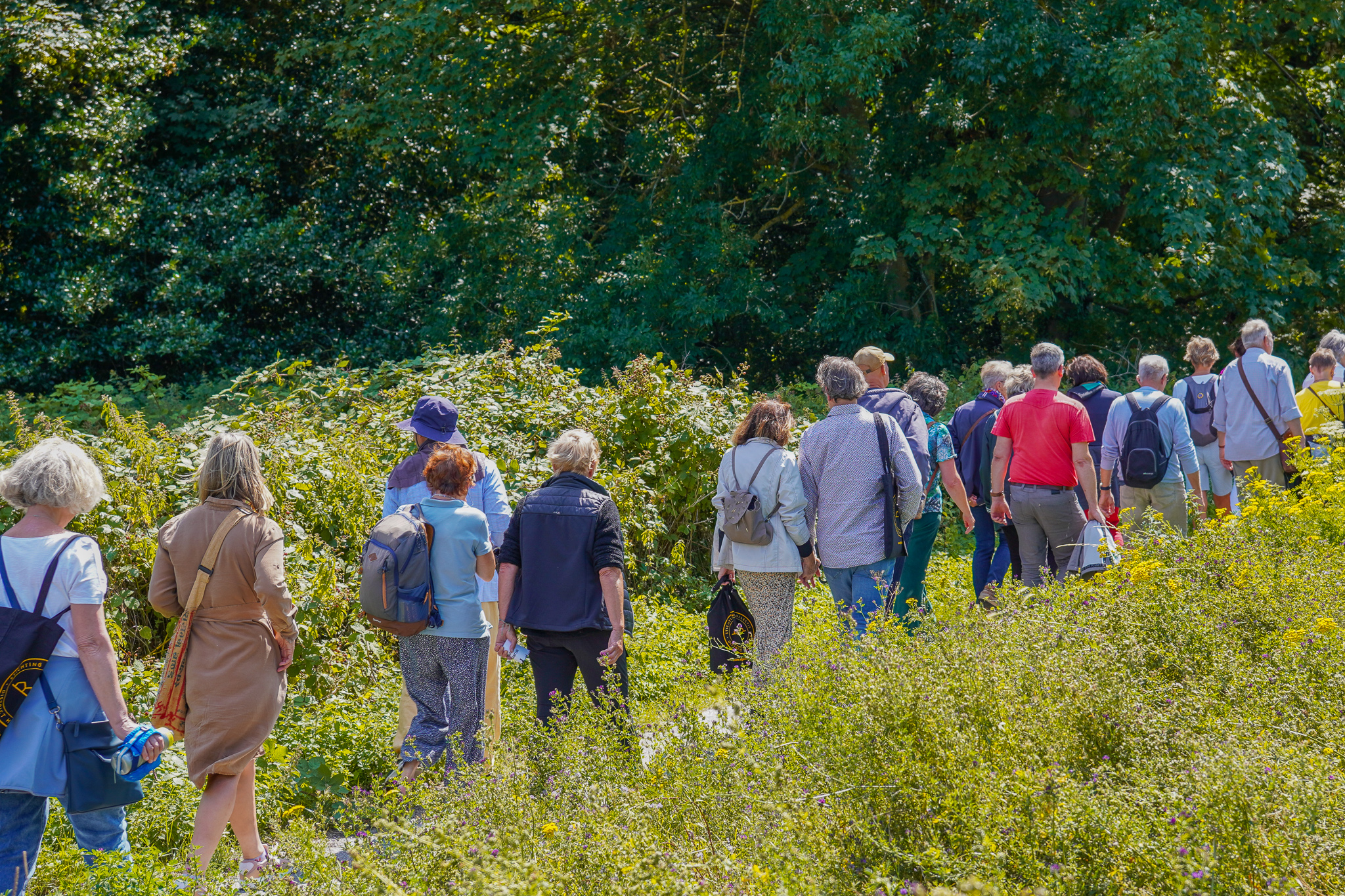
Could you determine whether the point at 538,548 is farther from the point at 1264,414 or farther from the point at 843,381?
the point at 1264,414

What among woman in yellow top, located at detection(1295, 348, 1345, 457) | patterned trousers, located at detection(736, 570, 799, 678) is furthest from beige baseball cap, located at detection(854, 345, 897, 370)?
woman in yellow top, located at detection(1295, 348, 1345, 457)

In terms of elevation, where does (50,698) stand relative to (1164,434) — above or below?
below

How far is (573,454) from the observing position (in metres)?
5.22

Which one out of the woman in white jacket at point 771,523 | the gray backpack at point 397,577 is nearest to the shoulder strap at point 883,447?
the woman in white jacket at point 771,523

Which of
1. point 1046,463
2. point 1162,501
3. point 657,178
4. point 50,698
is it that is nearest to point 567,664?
point 50,698

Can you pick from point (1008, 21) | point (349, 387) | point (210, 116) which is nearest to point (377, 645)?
point (349, 387)

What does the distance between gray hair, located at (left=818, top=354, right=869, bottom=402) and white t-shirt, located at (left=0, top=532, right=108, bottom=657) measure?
3738 mm

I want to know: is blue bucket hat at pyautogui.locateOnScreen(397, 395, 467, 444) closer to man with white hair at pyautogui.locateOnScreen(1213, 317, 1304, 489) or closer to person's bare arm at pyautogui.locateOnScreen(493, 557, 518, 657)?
person's bare arm at pyautogui.locateOnScreen(493, 557, 518, 657)

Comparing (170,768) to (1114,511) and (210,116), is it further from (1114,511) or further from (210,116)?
(210,116)

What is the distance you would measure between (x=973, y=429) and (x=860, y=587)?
2.38m

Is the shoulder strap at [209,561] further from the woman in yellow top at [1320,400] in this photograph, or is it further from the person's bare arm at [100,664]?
the woman in yellow top at [1320,400]

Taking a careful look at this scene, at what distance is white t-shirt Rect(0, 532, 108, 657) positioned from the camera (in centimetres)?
371

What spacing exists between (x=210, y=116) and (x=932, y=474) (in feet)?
47.0

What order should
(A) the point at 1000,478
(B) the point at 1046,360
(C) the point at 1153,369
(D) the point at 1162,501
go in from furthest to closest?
(D) the point at 1162,501 < (C) the point at 1153,369 < (A) the point at 1000,478 < (B) the point at 1046,360
